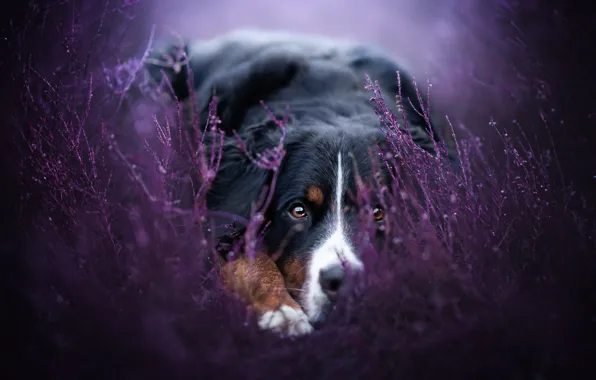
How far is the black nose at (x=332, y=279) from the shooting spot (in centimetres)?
227

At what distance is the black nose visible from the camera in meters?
2.27

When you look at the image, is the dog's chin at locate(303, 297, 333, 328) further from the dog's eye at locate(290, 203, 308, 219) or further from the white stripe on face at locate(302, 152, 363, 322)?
the dog's eye at locate(290, 203, 308, 219)

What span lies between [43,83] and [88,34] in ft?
1.66

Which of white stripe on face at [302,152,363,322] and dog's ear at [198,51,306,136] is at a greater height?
dog's ear at [198,51,306,136]

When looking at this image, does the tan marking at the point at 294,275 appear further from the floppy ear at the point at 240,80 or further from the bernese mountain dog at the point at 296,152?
the floppy ear at the point at 240,80

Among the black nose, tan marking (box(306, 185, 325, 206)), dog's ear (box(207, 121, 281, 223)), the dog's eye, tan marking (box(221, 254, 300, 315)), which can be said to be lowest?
the black nose

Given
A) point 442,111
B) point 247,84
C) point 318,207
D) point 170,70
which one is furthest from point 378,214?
point 170,70

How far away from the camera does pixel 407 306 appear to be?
191cm

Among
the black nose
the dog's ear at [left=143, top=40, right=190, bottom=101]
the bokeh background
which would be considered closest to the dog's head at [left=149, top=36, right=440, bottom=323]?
the black nose

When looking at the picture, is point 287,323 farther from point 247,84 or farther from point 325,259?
point 247,84

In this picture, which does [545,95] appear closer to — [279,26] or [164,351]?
[164,351]

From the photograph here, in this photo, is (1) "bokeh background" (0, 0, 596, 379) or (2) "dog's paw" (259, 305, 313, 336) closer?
(1) "bokeh background" (0, 0, 596, 379)

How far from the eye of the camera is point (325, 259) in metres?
2.42

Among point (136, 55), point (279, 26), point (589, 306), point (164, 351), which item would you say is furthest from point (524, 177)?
point (279, 26)
